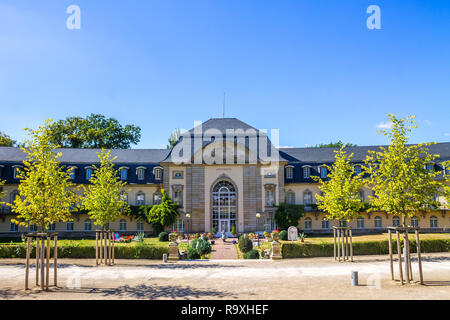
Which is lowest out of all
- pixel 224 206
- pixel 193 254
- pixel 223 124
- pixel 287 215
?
pixel 193 254

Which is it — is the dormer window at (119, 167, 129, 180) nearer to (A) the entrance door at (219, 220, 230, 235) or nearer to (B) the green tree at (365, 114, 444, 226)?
(A) the entrance door at (219, 220, 230, 235)

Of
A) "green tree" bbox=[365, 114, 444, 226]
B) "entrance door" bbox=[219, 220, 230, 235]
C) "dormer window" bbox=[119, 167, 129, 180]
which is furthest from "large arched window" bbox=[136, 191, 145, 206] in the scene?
"green tree" bbox=[365, 114, 444, 226]

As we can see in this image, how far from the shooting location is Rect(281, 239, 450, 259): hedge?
80.1 feet

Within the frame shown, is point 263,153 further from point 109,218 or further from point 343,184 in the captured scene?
point 109,218

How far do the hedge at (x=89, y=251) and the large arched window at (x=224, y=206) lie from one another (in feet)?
57.2

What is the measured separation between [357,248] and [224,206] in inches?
758

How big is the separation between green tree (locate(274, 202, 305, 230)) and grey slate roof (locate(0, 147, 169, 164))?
1670cm

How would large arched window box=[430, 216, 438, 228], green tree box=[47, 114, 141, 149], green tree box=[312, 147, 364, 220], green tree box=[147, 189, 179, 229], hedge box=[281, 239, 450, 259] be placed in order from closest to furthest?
green tree box=[312, 147, 364, 220] < hedge box=[281, 239, 450, 259] < green tree box=[147, 189, 179, 229] < large arched window box=[430, 216, 438, 228] < green tree box=[47, 114, 141, 149]

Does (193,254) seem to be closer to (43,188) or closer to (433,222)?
(43,188)

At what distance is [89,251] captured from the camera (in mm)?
24344

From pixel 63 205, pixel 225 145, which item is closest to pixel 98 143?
pixel 225 145

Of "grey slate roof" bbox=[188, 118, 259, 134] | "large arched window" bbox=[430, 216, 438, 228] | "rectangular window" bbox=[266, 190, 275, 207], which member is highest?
"grey slate roof" bbox=[188, 118, 259, 134]

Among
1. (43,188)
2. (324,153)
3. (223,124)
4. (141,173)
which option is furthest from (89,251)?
(324,153)

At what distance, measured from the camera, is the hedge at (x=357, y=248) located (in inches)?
962
